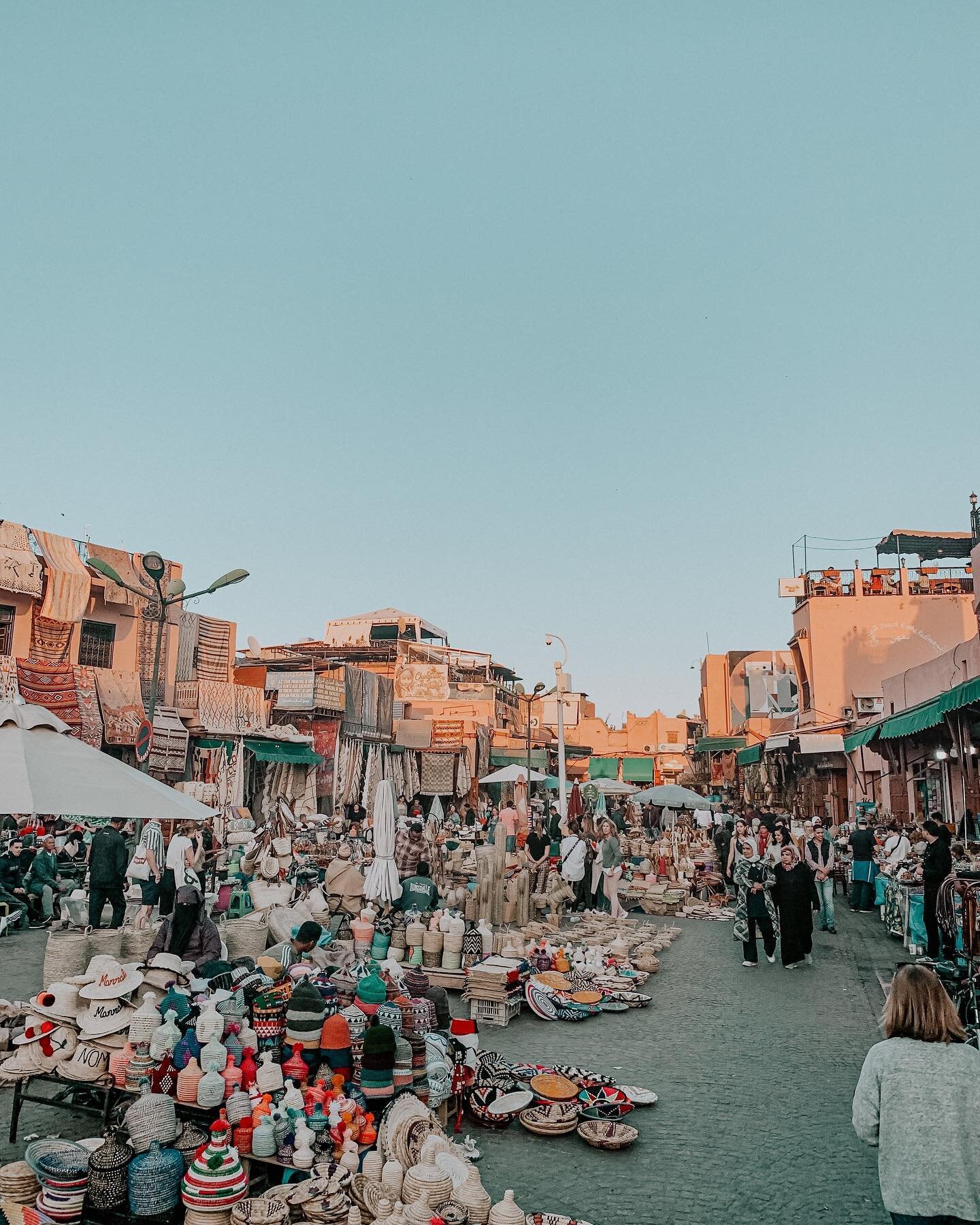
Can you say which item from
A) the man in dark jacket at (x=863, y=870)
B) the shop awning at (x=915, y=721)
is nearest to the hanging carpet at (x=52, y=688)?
the man in dark jacket at (x=863, y=870)

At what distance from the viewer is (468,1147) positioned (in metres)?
5.23

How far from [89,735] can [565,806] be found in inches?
416

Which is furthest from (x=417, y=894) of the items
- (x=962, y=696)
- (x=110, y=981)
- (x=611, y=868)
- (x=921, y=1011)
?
(x=921, y=1011)

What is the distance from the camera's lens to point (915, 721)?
1455 cm

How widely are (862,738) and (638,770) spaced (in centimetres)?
4190

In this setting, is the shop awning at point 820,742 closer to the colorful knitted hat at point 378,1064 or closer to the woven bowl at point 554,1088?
the woven bowl at point 554,1088

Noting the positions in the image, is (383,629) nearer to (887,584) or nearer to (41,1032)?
(887,584)

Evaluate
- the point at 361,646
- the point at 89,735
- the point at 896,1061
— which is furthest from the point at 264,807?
the point at 896,1061

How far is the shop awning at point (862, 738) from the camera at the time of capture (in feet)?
57.6

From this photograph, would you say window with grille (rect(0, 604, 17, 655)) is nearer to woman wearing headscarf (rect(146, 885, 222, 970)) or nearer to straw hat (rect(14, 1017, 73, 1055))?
woman wearing headscarf (rect(146, 885, 222, 970))

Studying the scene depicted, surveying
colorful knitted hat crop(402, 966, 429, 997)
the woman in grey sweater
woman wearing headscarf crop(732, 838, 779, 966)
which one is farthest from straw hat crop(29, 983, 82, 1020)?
woman wearing headscarf crop(732, 838, 779, 966)

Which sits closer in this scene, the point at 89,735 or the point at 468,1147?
the point at 468,1147

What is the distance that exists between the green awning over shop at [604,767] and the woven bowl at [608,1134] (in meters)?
52.7

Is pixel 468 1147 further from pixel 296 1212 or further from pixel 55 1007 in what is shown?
pixel 55 1007
